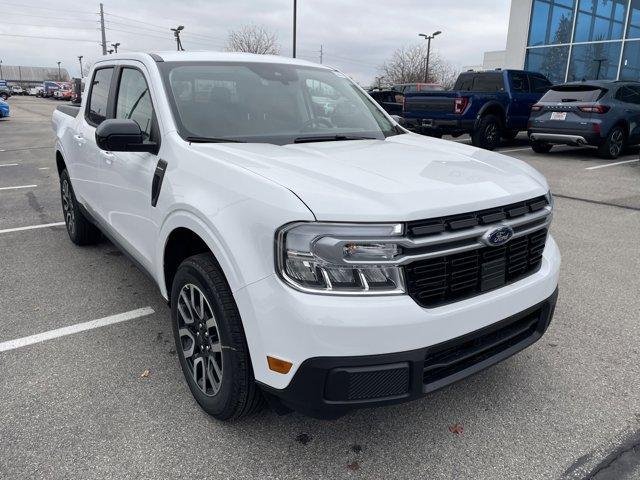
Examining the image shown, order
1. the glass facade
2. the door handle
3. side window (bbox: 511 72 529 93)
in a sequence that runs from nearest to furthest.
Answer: the door handle → side window (bbox: 511 72 529 93) → the glass facade

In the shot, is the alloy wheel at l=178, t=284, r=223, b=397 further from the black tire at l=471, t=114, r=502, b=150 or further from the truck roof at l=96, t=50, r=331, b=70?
the black tire at l=471, t=114, r=502, b=150

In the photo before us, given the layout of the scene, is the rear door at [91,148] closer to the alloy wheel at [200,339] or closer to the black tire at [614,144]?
the alloy wheel at [200,339]

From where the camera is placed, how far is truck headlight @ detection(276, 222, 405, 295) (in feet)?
6.26

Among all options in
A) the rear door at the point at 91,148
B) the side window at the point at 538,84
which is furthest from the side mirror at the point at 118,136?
the side window at the point at 538,84

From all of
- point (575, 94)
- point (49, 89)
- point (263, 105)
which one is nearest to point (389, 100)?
point (575, 94)

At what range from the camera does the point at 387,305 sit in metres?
1.91

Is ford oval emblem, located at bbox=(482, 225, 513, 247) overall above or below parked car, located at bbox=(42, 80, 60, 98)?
below

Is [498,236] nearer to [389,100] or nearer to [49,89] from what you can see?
[389,100]

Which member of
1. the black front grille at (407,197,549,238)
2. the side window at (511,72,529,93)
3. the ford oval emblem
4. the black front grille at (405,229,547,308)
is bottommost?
the black front grille at (405,229,547,308)

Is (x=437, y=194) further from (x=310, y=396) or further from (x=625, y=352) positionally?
(x=625, y=352)

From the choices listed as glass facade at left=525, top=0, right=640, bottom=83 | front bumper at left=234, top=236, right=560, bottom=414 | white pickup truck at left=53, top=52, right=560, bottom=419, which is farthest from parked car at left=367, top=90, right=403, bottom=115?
front bumper at left=234, top=236, right=560, bottom=414

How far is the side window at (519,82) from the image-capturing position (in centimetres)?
1321

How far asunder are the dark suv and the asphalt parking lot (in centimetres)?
787

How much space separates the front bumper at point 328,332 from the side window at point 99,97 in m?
2.67
